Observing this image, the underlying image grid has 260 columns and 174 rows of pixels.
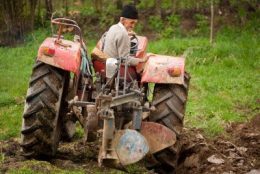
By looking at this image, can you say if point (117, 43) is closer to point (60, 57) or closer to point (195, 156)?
point (60, 57)

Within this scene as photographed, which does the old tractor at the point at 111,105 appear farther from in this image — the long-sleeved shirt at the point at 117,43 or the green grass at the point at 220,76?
the green grass at the point at 220,76

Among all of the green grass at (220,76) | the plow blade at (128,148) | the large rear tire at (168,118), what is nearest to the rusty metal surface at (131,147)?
the plow blade at (128,148)

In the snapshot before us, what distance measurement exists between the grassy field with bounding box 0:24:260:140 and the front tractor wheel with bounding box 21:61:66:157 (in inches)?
60.9

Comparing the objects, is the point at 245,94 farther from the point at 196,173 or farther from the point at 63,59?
the point at 63,59

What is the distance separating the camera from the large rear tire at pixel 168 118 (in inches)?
246

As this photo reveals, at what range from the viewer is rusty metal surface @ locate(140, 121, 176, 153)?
6035 mm

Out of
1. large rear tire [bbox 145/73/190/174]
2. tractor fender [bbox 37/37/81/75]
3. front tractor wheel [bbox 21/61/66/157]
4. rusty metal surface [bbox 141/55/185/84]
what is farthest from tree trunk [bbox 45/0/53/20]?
large rear tire [bbox 145/73/190/174]

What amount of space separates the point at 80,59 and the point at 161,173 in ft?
5.33

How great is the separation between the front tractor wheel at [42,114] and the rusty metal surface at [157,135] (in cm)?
105

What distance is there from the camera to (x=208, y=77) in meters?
11.5

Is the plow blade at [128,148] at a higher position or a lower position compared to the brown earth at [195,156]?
higher

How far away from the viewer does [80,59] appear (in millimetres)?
6770

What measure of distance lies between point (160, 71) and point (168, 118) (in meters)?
0.55

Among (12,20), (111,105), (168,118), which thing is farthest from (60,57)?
(12,20)
